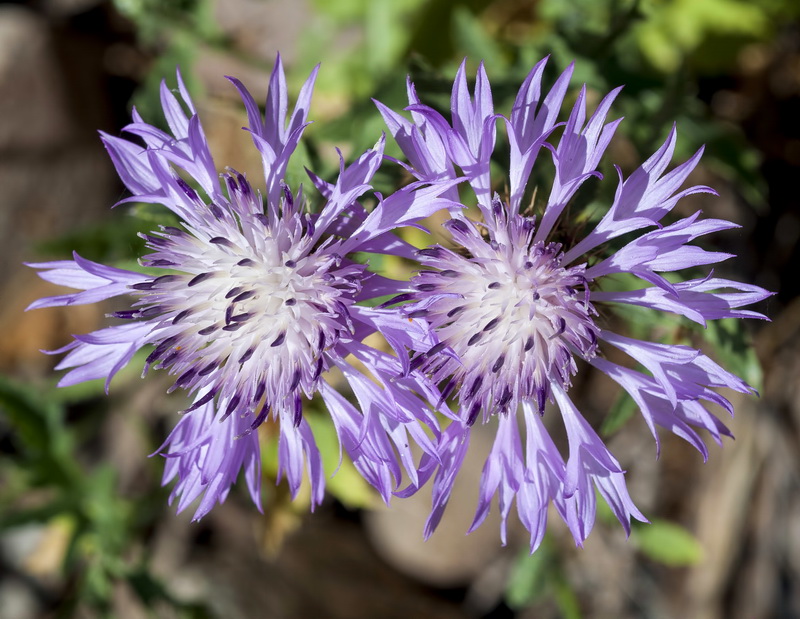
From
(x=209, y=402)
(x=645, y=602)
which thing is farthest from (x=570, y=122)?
(x=645, y=602)

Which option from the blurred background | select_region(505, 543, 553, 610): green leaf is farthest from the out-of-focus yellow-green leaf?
select_region(505, 543, 553, 610): green leaf

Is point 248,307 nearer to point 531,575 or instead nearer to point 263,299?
point 263,299

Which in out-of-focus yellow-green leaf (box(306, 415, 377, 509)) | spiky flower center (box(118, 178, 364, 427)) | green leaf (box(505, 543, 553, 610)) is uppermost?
spiky flower center (box(118, 178, 364, 427))

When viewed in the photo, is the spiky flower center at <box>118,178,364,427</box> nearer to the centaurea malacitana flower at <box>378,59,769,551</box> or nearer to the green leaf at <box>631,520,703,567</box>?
the centaurea malacitana flower at <box>378,59,769,551</box>

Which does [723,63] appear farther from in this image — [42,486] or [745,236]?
[42,486]

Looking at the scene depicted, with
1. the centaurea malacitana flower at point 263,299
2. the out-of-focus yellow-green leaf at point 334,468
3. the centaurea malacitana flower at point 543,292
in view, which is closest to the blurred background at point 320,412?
the out-of-focus yellow-green leaf at point 334,468

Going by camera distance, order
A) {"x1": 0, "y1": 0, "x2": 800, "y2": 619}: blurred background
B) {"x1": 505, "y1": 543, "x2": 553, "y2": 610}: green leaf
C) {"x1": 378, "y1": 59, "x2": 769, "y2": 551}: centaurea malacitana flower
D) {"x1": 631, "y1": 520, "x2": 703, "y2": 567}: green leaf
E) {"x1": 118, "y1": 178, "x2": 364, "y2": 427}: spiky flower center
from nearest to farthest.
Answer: {"x1": 378, "y1": 59, "x2": 769, "y2": 551}: centaurea malacitana flower
{"x1": 118, "y1": 178, "x2": 364, "y2": 427}: spiky flower center
{"x1": 505, "y1": 543, "x2": 553, "y2": 610}: green leaf
{"x1": 0, "y1": 0, "x2": 800, "y2": 619}: blurred background
{"x1": 631, "y1": 520, "x2": 703, "y2": 567}: green leaf
